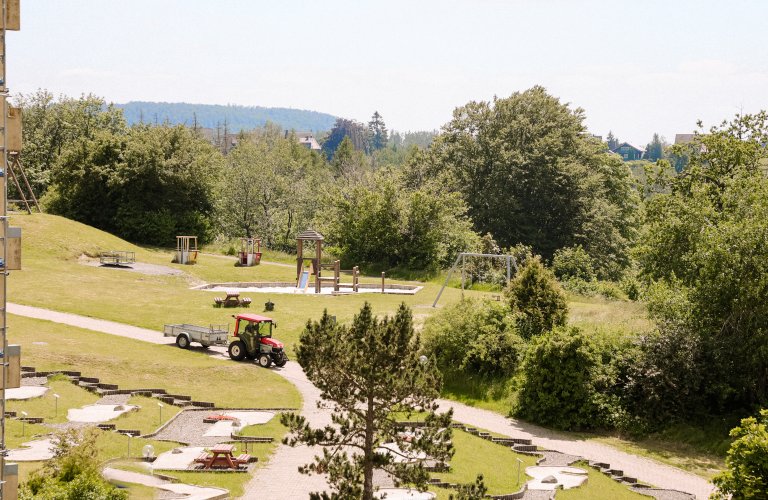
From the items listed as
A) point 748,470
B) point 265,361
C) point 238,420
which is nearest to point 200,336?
point 265,361

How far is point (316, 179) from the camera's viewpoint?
117 metres

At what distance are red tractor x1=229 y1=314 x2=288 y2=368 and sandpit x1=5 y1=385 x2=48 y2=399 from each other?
9.00 meters

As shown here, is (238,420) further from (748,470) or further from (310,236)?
(310,236)

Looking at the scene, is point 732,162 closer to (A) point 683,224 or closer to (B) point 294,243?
(A) point 683,224

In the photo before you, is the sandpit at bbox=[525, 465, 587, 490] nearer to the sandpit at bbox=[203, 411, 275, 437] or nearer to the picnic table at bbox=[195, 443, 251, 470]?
the picnic table at bbox=[195, 443, 251, 470]

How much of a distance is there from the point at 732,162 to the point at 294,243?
50.4 m

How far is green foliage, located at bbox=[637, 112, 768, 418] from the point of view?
3547cm

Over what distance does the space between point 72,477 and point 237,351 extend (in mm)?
18583

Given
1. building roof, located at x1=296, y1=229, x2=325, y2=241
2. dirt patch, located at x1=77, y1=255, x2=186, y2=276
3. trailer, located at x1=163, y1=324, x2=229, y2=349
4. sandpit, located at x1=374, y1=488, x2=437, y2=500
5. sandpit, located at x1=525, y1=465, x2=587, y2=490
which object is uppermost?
building roof, located at x1=296, y1=229, x2=325, y2=241

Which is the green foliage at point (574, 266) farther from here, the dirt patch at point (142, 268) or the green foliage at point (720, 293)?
the dirt patch at point (142, 268)

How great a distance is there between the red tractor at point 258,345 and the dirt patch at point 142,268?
20615mm

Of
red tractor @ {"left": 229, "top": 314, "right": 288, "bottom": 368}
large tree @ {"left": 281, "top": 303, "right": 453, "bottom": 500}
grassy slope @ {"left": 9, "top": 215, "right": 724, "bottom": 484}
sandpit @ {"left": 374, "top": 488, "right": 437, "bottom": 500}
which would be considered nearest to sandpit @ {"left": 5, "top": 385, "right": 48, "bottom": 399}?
grassy slope @ {"left": 9, "top": 215, "right": 724, "bottom": 484}

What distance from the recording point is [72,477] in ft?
68.3

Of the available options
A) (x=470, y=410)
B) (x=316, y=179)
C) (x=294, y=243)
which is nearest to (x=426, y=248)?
(x=294, y=243)
